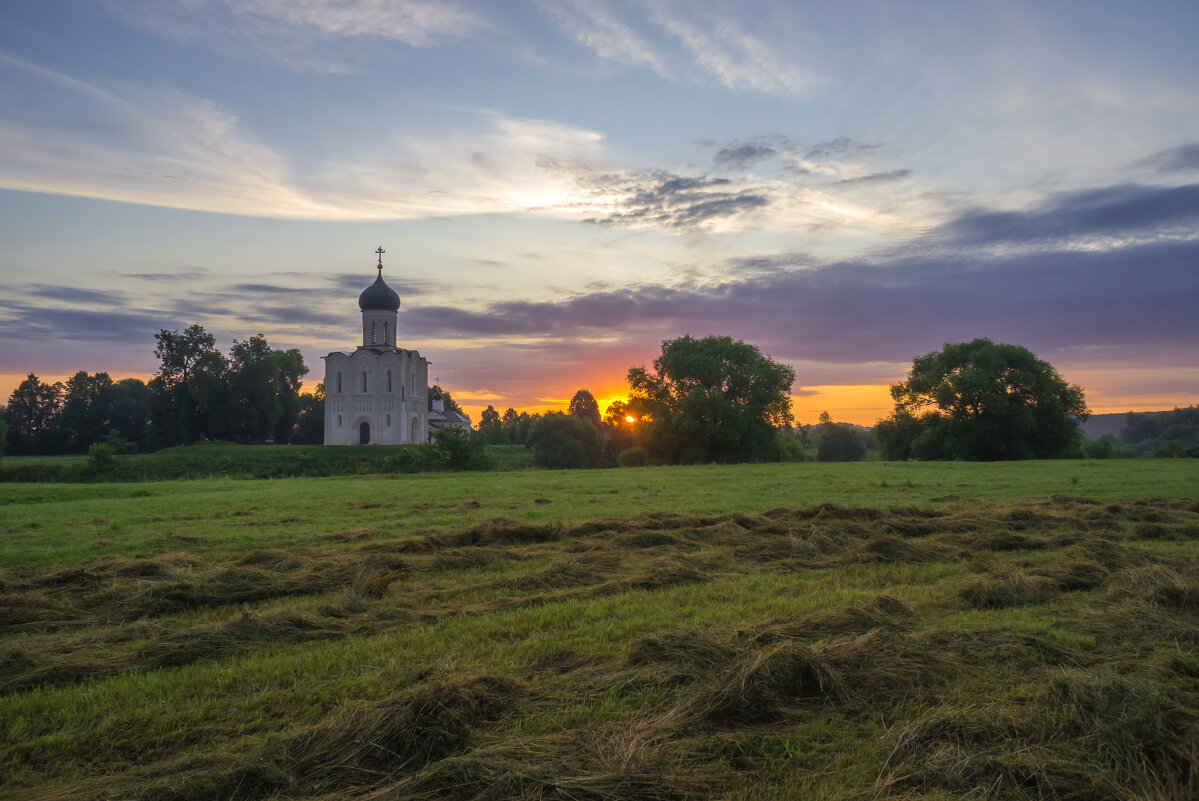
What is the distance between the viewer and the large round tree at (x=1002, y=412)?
4900 cm

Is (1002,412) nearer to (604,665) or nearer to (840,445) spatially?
(604,665)

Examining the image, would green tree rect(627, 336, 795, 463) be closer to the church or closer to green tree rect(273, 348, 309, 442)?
the church

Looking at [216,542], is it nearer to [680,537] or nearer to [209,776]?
[680,537]

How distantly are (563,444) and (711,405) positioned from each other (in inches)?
1211

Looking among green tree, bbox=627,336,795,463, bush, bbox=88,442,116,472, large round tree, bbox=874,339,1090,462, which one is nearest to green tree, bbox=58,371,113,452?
bush, bbox=88,442,116,472

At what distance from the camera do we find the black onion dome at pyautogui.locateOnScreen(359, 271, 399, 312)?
84812 millimetres

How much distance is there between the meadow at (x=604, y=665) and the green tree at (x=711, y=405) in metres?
39.4

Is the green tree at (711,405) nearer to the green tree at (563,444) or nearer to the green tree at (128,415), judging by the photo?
the green tree at (563,444)

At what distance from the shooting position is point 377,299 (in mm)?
84875

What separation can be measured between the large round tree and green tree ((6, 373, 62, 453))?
99.5m

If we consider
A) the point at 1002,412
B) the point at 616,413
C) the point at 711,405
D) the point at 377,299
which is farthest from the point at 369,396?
the point at 1002,412

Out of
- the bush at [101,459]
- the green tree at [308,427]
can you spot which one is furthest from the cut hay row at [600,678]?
the green tree at [308,427]

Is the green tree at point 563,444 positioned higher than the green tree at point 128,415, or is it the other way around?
the green tree at point 128,415

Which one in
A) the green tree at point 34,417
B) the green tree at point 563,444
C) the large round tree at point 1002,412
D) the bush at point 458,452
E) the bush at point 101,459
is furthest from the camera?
the green tree at point 34,417
